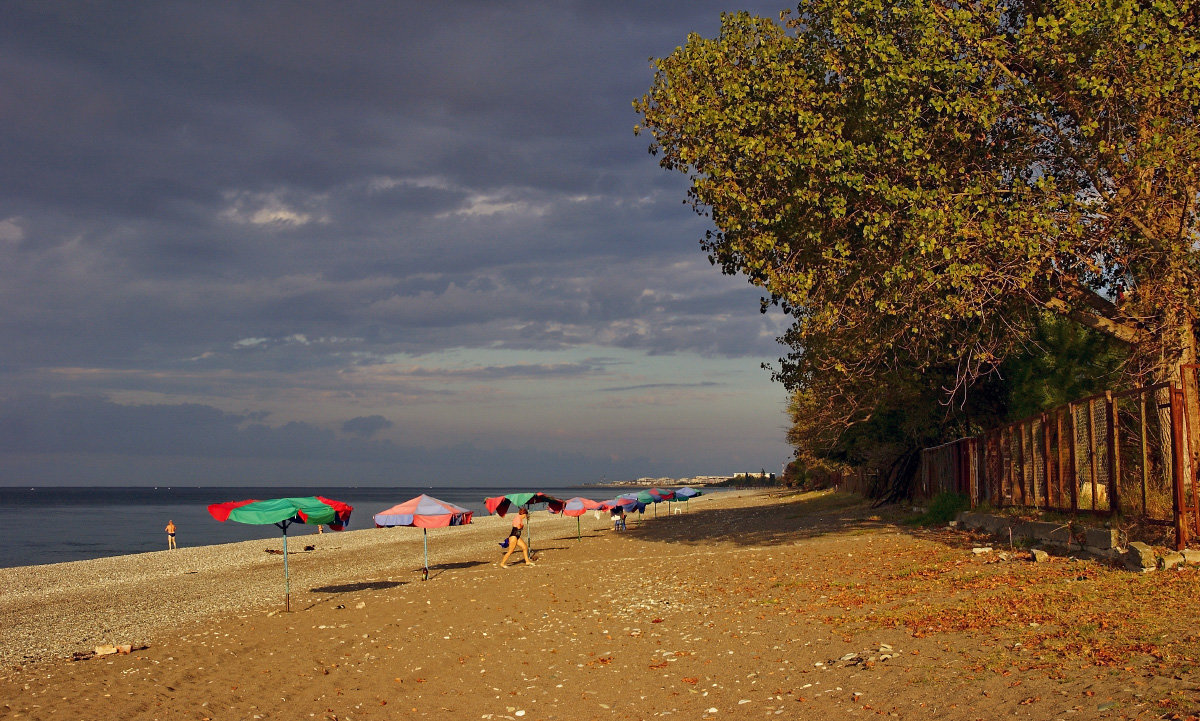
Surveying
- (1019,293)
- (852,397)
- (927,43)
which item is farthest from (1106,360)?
(927,43)

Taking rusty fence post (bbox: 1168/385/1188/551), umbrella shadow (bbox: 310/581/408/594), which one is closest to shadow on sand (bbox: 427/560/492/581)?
umbrella shadow (bbox: 310/581/408/594)

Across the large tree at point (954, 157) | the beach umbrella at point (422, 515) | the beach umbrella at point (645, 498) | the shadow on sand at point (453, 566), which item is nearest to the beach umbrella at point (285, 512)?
the beach umbrella at point (422, 515)

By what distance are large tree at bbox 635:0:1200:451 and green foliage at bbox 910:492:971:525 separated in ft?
24.5

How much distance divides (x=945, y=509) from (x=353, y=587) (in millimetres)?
17634

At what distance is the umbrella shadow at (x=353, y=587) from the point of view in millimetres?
24469

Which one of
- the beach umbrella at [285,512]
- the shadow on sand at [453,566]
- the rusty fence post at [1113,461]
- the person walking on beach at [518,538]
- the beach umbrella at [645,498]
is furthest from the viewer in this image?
the beach umbrella at [645,498]

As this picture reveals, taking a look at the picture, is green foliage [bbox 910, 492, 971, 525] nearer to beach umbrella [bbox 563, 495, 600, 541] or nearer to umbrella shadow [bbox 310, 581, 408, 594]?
beach umbrella [bbox 563, 495, 600, 541]

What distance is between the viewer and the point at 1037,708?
7.80m

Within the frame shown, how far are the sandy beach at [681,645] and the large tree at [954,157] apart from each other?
5.20m

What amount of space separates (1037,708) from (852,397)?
19.4 metres

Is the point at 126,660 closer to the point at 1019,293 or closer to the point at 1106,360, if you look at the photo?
the point at 1019,293

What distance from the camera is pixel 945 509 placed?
2606 centimetres

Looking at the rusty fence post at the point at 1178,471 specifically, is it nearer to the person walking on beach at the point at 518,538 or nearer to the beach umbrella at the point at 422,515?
the beach umbrella at the point at 422,515

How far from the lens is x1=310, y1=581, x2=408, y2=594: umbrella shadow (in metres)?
24.5
